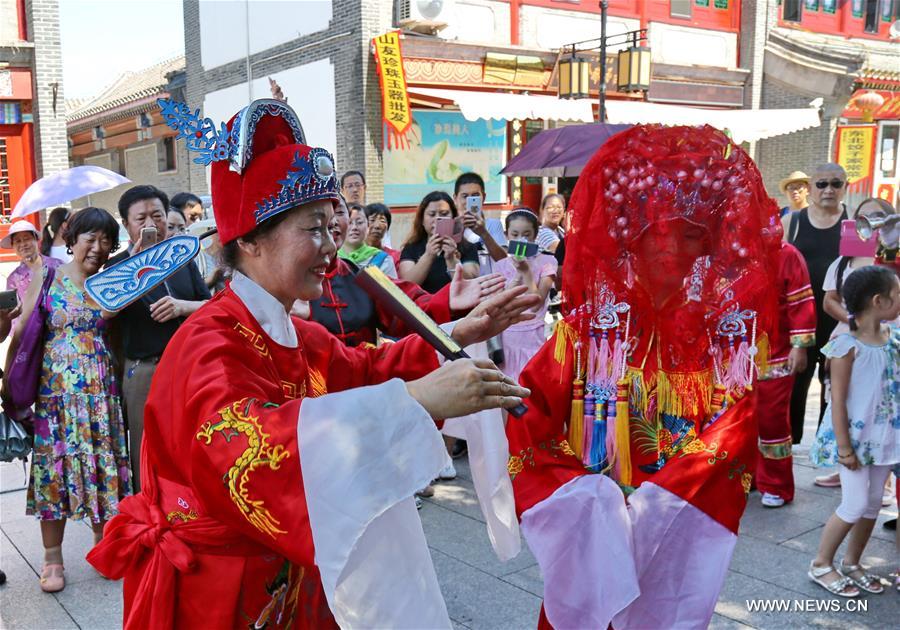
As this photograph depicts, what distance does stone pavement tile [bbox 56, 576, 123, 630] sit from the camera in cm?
351

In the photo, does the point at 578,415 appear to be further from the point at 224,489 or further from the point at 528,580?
the point at 528,580

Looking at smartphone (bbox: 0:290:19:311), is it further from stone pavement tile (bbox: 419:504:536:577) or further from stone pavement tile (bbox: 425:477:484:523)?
Answer: stone pavement tile (bbox: 425:477:484:523)

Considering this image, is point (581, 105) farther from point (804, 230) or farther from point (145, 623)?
point (145, 623)

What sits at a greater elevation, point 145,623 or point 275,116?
point 275,116

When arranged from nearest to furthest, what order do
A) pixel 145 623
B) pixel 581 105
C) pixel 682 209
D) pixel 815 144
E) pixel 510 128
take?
1. pixel 145 623
2. pixel 682 209
3. pixel 581 105
4. pixel 510 128
5. pixel 815 144

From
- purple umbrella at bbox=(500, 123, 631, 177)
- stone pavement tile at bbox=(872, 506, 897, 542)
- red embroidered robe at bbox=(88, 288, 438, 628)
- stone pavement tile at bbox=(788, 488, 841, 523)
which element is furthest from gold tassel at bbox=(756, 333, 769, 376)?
purple umbrella at bbox=(500, 123, 631, 177)

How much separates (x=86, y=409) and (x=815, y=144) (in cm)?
1805

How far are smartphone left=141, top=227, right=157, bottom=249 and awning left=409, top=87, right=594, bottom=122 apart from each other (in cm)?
920

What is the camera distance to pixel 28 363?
12.4 feet

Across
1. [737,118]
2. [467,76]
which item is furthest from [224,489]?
[737,118]

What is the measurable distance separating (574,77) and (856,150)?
333 inches

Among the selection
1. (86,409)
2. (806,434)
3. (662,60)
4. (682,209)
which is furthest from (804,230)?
(662,60)

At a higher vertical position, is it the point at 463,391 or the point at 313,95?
the point at 313,95

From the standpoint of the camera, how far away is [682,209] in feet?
7.89
